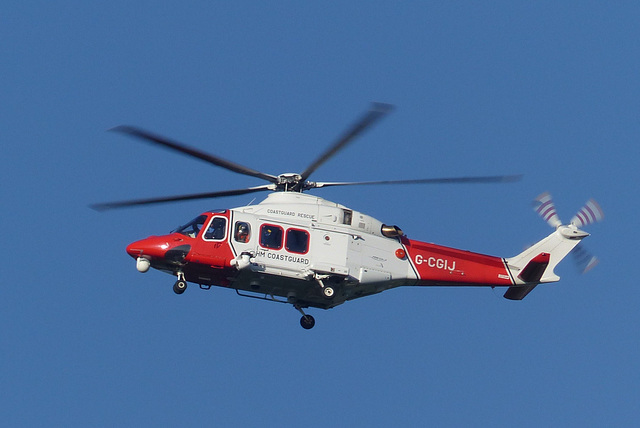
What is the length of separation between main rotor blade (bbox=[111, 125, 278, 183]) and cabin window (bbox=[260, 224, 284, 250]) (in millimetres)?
1262

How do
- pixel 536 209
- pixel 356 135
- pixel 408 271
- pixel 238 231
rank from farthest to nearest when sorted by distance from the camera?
pixel 536 209
pixel 408 271
pixel 238 231
pixel 356 135

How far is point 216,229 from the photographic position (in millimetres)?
20766

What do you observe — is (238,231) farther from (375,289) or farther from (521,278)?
(521,278)

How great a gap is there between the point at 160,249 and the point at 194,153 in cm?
223

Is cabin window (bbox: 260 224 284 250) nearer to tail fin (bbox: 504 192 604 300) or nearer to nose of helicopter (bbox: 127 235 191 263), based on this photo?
nose of helicopter (bbox: 127 235 191 263)

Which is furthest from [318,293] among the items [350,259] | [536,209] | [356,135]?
[536,209]

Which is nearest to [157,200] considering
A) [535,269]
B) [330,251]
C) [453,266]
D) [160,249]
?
[160,249]

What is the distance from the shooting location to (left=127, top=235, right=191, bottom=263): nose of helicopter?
20.2 metres

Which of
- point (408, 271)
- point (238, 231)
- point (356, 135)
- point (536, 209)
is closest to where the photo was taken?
point (356, 135)

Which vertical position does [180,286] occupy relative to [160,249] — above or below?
below

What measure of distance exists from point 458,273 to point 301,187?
426 centimetres

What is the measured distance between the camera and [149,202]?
2008 cm

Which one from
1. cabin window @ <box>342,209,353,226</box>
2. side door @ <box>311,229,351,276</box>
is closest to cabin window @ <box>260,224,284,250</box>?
side door @ <box>311,229,351,276</box>

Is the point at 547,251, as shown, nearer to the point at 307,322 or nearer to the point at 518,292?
the point at 518,292
